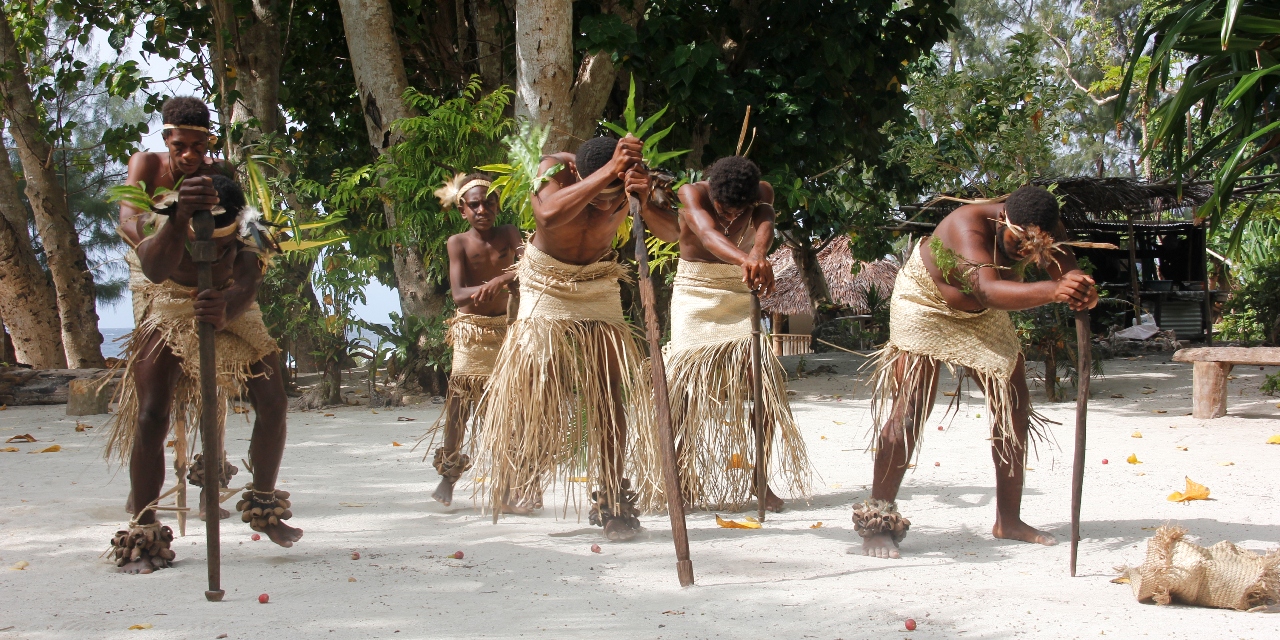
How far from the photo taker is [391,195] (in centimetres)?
728

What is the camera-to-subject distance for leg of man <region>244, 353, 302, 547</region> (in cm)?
332

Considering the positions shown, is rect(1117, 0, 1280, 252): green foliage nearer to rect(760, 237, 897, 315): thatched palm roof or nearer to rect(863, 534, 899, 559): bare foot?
rect(863, 534, 899, 559): bare foot

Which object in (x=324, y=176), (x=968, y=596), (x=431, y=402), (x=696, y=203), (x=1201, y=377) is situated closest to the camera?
(x=968, y=596)

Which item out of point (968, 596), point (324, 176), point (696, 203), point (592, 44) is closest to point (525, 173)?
point (696, 203)

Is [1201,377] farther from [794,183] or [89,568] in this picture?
[89,568]

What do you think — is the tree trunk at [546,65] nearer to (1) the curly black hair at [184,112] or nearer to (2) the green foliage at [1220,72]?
(1) the curly black hair at [184,112]

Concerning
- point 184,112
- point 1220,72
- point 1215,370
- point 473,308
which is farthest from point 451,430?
point 1220,72

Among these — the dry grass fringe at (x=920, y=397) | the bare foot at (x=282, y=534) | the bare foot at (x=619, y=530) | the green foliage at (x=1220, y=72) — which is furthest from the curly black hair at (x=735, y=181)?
the green foliage at (x=1220, y=72)

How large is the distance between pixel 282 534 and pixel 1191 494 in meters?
3.52

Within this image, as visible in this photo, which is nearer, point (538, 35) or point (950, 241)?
point (950, 241)

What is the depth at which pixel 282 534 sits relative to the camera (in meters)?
3.32

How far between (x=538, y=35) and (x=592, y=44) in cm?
72

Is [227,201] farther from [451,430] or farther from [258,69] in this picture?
[258,69]

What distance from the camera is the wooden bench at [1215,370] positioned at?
6.18 meters
